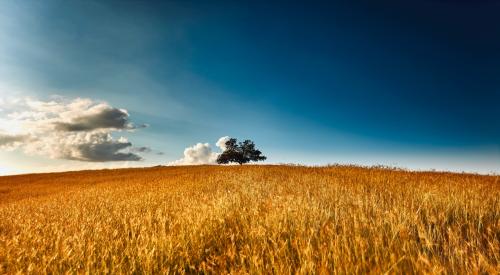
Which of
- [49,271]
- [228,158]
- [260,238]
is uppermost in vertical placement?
[228,158]

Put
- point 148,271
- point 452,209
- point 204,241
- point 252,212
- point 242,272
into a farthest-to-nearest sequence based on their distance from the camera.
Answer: point 452,209 < point 252,212 < point 204,241 < point 148,271 < point 242,272

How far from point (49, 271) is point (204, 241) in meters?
1.64

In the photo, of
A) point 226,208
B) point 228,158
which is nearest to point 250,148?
point 228,158

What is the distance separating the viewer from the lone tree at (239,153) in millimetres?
50500

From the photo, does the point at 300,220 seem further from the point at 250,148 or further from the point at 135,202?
the point at 250,148

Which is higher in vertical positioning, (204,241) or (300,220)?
(300,220)

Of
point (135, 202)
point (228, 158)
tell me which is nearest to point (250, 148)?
point (228, 158)

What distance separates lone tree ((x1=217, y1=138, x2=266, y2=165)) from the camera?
50.5 m

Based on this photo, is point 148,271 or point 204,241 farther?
point 204,241

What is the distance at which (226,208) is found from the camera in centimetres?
529

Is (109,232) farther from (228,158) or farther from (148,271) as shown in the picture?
(228,158)

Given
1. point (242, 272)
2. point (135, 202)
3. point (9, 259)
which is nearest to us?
point (242, 272)

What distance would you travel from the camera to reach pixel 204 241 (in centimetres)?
412

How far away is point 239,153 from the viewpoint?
5062 cm
